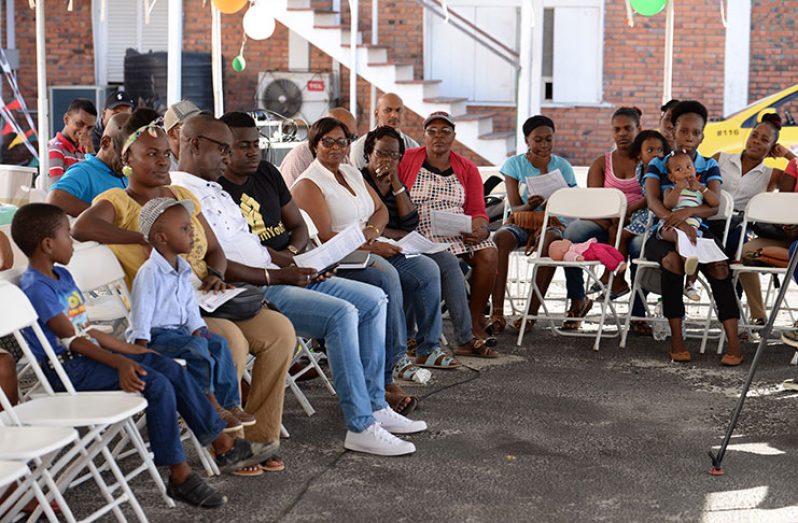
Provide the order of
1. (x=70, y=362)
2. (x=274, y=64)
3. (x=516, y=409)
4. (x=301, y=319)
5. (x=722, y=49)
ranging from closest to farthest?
(x=70, y=362), (x=301, y=319), (x=516, y=409), (x=722, y=49), (x=274, y=64)

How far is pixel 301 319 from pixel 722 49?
1235 cm

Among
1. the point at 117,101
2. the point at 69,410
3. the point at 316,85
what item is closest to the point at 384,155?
the point at 117,101

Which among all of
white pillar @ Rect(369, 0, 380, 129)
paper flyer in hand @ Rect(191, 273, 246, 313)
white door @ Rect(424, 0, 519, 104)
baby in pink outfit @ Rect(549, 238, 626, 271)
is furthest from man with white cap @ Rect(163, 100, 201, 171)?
white door @ Rect(424, 0, 519, 104)

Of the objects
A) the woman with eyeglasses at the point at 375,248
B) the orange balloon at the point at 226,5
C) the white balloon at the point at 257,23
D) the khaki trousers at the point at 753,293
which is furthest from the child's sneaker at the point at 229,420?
the white balloon at the point at 257,23

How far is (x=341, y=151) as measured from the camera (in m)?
5.66

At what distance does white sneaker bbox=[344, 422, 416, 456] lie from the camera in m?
4.68

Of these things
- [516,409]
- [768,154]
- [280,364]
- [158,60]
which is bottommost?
[516,409]

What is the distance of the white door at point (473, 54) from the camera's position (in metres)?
16.1

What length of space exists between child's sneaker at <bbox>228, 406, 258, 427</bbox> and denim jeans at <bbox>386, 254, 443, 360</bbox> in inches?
79.7

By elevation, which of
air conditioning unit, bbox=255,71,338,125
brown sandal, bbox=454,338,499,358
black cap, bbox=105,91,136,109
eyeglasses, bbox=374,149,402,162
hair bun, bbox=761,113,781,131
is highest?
air conditioning unit, bbox=255,71,338,125

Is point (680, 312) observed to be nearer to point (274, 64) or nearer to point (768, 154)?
point (768, 154)

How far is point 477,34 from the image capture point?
16.0 meters

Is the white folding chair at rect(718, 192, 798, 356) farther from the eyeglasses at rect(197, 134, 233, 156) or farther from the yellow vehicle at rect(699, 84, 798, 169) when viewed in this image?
the yellow vehicle at rect(699, 84, 798, 169)

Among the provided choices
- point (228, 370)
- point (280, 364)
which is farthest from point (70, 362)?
point (280, 364)
